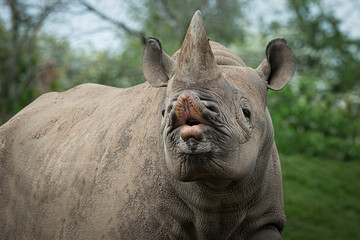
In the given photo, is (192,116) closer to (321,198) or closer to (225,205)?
(225,205)

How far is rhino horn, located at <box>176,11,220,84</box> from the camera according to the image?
128 inches

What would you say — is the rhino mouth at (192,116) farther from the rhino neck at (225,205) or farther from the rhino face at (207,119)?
the rhino neck at (225,205)

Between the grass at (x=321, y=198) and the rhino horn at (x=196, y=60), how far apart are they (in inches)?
201

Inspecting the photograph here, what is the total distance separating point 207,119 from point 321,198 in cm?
699

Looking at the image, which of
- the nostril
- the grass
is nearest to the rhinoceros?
the nostril

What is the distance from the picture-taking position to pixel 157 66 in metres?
3.94

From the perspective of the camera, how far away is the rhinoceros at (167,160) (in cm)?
320

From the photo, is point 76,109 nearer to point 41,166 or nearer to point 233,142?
point 41,166

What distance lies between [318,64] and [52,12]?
30.7 feet

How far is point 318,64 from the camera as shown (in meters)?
19.2

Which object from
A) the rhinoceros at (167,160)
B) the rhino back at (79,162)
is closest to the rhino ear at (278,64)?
the rhinoceros at (167,160)

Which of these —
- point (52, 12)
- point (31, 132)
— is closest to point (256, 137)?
point (31, 132)

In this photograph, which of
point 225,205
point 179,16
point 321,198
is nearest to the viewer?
point 225,205

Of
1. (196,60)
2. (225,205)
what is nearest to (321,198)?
(225,205)
